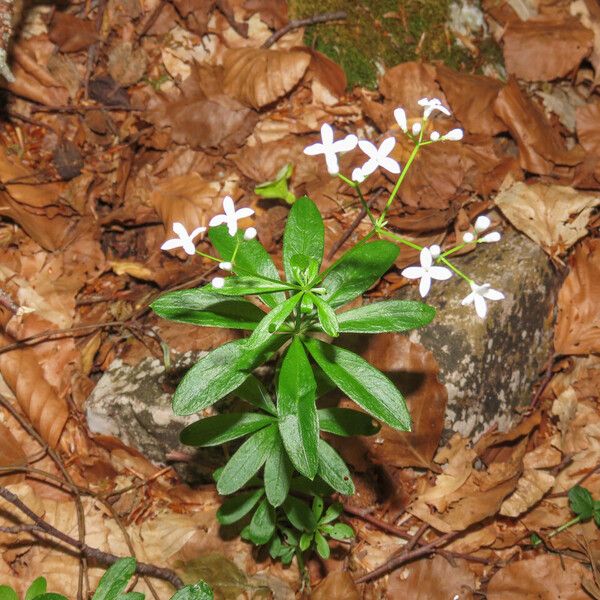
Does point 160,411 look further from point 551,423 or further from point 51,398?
point 551,423

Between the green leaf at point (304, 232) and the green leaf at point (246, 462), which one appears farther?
the green leaf at point (246, 462)

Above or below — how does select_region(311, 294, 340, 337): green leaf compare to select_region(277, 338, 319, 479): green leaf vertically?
above

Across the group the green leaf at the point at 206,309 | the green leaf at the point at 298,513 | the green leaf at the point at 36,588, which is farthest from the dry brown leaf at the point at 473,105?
the green leaf at the point at 36,588

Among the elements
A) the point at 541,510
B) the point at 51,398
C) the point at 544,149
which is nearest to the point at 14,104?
the point at 51,398

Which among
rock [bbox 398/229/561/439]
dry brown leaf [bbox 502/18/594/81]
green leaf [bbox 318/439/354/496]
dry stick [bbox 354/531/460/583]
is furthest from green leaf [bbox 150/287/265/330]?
dry brown leaf [bbox 502/18/594/81]

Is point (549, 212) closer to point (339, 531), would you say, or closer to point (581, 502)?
point (581, 502)

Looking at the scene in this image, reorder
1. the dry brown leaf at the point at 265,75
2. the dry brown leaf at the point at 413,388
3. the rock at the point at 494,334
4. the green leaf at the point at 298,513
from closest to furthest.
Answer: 1. the green leaf at the point at 298,513
2. the dry brown leaf at the point at 413,388
3. the rock at the point at 494,334
4. the dry brown leaf at the point at 265,75

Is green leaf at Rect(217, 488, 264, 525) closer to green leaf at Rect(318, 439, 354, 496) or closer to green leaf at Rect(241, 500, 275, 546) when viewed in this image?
green leaf at Rect(241, 500, 275, 546)

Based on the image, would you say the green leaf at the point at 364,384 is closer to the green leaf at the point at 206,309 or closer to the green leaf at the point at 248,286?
the green leaf at the point at 206,309
